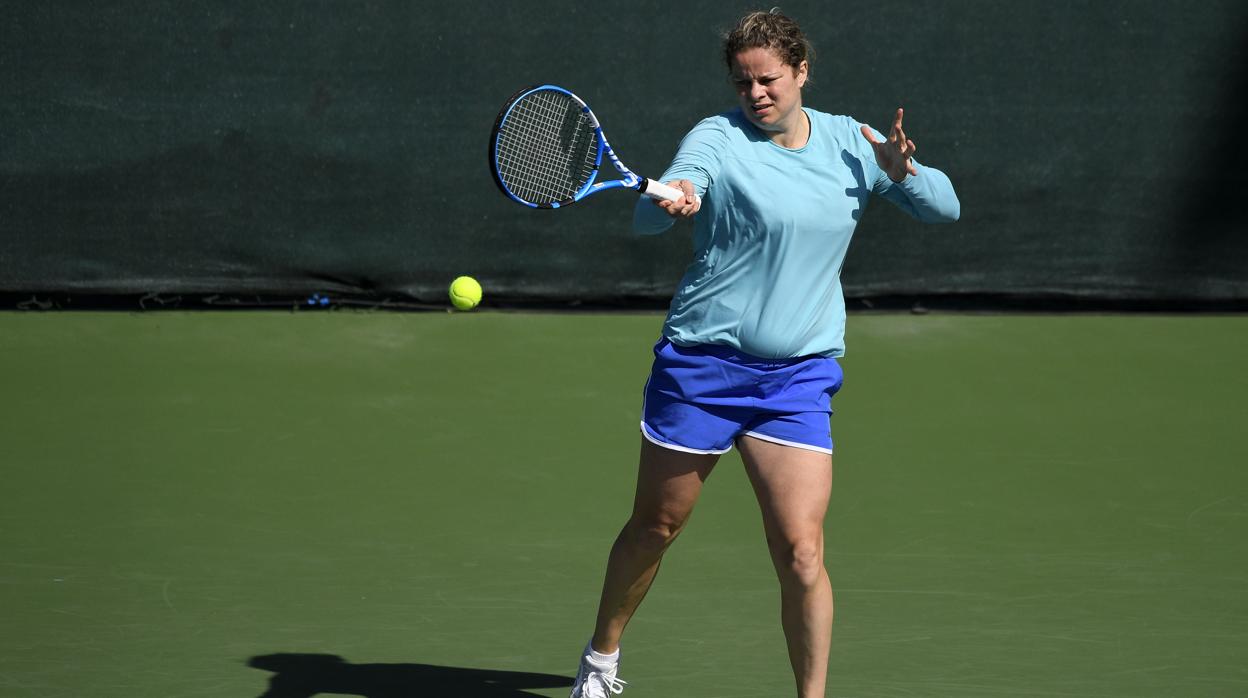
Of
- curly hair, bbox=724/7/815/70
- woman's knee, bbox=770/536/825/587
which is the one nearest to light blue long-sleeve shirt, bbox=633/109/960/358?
curly hair, bbox=724/7/815/70

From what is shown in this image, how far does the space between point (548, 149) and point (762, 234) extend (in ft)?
2.60

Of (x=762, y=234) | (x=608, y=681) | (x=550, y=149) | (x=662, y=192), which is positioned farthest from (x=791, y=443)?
(x=550, y=149)

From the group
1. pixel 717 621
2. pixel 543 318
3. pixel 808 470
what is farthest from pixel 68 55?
pixel 808 470

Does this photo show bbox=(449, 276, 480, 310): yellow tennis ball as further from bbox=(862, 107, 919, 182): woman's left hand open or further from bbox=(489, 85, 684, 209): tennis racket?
bbox=(862, 107, 919, 182): woman's left hand open

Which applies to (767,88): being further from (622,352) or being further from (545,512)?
(622,352)

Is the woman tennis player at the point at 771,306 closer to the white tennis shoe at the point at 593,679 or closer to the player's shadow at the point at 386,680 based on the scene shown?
the white tennis shoe at the point at 593,679

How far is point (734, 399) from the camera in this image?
3100 millimetres

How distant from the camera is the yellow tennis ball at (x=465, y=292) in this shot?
6.49 meters

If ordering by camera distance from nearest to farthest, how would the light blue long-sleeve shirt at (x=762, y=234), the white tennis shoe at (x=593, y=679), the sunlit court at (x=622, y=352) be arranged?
the light blue long-sleeve shirt at (x=762, y=234) → the sunlit court at (x=622, y=352) → the white tennis shoe at (x=593, y=679)

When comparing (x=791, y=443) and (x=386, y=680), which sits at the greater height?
(x=791, y=443)

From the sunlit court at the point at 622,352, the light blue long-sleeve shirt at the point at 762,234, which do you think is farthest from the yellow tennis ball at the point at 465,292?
the light blue long-sleeve shirt at the point at 762,234

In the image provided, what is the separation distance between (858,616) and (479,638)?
35.5 inches

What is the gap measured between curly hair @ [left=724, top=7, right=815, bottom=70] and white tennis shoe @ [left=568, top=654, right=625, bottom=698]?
49.6 inches

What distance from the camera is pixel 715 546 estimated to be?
4.25 metres
